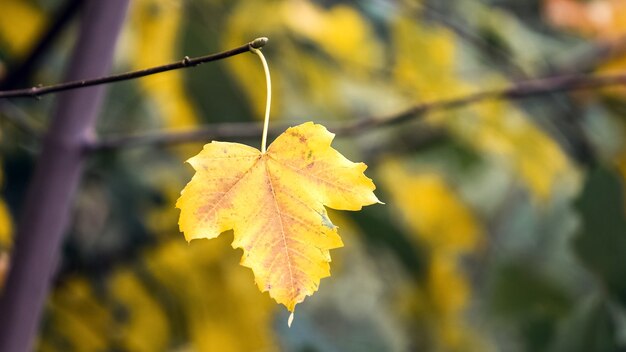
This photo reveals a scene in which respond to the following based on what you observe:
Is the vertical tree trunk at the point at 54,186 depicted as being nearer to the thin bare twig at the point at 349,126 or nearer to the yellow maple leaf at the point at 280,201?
the thin bare twig at the point at 349,126

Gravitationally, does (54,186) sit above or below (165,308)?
below

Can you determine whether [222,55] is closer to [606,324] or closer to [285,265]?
[285,265]

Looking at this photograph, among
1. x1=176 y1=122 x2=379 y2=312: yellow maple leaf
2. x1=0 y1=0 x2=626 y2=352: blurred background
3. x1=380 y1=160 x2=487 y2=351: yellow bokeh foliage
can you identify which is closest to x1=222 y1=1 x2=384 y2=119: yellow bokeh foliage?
x1=0 y1=0 x2=626 y2=352: blurred background

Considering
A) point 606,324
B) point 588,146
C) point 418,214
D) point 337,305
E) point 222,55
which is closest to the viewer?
point 222,55

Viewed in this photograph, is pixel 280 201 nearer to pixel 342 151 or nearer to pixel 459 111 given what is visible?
pixel 342 151

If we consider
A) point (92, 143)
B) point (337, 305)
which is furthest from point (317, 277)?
point (337, 305)

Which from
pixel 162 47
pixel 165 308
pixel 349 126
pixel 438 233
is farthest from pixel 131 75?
pixel 438 233

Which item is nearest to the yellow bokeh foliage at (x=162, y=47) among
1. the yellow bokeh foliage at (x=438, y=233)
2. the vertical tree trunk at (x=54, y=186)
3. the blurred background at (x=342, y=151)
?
the blurred background at (x=342, y=151)

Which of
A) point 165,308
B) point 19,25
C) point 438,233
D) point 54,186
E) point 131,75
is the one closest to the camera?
point 131,75

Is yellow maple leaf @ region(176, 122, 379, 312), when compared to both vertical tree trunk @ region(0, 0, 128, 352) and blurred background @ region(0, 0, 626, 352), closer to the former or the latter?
vertical tree trunk @ region(0, 0, 128, 352)
